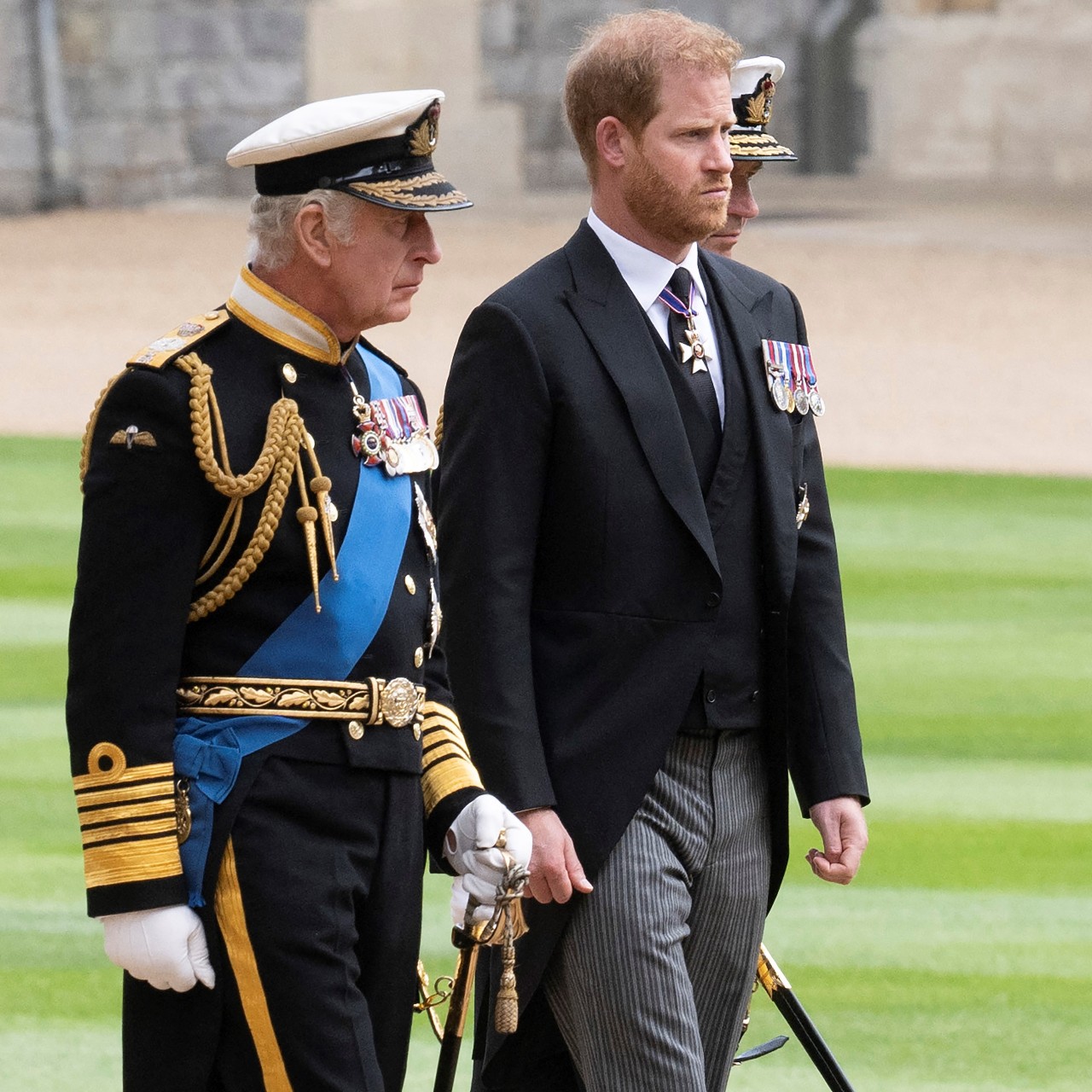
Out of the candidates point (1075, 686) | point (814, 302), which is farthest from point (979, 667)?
point (814, 302)

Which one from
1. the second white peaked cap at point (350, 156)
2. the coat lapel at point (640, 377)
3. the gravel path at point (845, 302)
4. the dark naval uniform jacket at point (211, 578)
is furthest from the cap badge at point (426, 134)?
the gravel path at point (845, 302)

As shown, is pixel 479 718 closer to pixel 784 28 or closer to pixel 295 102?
pixel 295 102

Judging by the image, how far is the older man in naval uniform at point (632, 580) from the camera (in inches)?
119

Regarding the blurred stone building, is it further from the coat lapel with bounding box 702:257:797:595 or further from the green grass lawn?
the coat lapel with bounding box 702:257:797:595

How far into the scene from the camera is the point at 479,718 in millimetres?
3027

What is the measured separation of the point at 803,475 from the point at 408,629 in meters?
0.74

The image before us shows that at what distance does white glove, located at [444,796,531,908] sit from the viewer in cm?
278

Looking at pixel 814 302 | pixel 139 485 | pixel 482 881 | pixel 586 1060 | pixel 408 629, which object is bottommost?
pixel 814 302

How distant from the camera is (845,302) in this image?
644 inches

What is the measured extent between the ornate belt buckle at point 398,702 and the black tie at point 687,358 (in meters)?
0.63

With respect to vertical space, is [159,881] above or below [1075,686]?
above

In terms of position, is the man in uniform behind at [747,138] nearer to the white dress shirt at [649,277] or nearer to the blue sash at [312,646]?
the white dress shirt at [649,277]

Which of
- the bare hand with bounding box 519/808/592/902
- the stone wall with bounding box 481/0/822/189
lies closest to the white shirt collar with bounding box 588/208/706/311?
the bare hand with bounding box 519/808/592/902

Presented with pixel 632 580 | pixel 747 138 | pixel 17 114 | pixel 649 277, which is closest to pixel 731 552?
pixel 632 580
